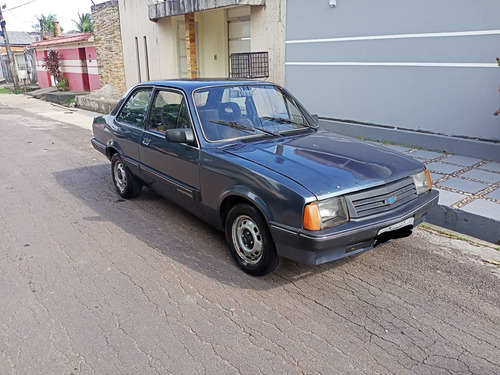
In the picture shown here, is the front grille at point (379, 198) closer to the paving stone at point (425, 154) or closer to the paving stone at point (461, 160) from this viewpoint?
the paving stone at point (461, 160)

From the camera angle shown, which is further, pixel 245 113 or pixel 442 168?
pixel 442 168

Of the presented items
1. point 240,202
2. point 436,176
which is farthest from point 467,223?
point 240,202

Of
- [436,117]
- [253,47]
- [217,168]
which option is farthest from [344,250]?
[253,47]

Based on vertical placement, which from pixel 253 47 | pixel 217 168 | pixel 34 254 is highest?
pixel 253 47

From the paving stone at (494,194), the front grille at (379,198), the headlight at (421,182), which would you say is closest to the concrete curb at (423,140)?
the paving stone at (494,194)

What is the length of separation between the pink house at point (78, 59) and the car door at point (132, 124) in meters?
17.2

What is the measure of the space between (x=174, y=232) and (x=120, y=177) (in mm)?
1691

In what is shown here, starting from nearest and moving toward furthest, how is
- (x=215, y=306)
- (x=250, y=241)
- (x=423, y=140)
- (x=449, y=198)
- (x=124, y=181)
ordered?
(x=215, y=306) < (x=250, y=241) < (x=449, y=198) < (x=124, y=181) < (x=423, y=140)

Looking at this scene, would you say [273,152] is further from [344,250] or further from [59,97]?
[59,97]

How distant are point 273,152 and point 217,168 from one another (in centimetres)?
54

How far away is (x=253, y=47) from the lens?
424 inches

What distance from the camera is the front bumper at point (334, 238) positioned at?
302cm

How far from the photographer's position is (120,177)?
19.2 ft

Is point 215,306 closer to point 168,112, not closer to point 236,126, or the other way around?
point 236,126
